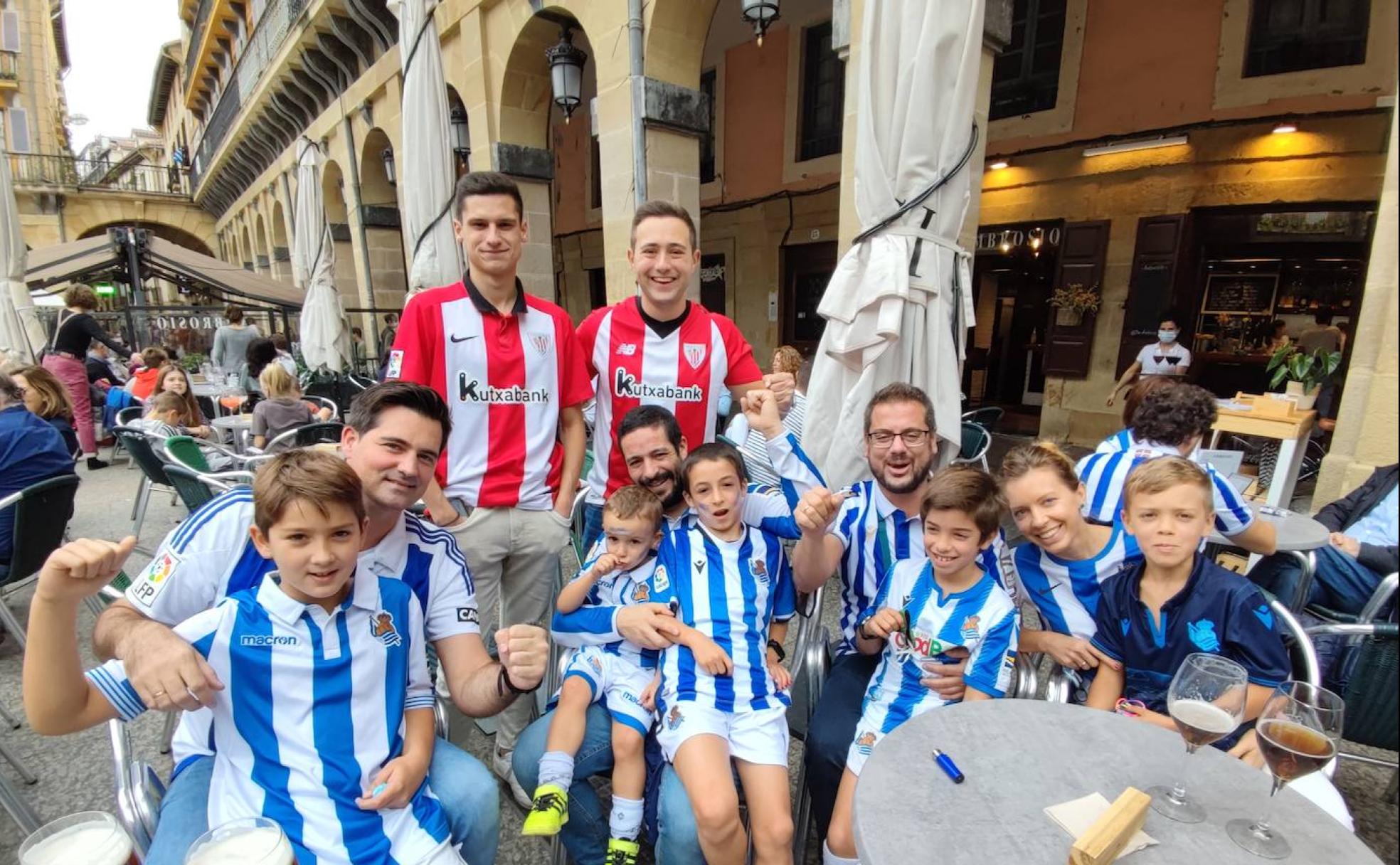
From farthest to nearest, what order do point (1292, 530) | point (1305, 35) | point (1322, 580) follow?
point (1305, 35)
point (1292, 530)
point (1322, 580)

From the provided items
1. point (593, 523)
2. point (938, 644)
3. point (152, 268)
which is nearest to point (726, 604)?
point (938, 644)

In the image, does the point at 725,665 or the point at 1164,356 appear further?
the point at 1164,356

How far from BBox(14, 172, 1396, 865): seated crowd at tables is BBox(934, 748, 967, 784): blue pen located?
39 cm

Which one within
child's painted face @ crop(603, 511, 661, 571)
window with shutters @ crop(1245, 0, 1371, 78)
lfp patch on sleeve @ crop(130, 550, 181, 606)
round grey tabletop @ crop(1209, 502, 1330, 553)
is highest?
window with shutters @ crop(1245, 0, 1371, 78)

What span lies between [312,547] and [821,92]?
353 inches

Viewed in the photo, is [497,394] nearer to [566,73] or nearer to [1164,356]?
[566,73]

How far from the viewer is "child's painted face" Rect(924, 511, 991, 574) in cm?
173

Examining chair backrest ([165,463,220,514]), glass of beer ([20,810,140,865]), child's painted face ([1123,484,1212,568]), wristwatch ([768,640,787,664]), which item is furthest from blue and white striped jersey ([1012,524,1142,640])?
chair backrest ([165,463,220,514])

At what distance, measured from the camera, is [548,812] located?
62.2 inches

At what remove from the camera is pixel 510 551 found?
228 cm

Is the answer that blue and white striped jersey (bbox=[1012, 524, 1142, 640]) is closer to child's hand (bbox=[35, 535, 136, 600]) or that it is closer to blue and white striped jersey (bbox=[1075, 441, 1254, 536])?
blue and white striped jersey (bbox=[1075, 441, 1254, 536])

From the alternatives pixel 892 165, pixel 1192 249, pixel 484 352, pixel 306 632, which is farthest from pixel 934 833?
pixel 1192 249

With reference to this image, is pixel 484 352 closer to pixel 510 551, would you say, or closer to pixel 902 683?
pixel 510 551

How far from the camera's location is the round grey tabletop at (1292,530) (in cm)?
224
